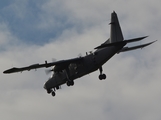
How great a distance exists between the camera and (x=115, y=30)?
79.0 metres

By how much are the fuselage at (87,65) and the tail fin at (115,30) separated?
1992 millimetres

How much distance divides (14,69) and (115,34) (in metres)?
16.2

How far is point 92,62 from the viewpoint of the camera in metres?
79.3

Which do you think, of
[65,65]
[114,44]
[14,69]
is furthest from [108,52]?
[14,69]

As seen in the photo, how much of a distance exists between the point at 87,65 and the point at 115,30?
22.6 feet

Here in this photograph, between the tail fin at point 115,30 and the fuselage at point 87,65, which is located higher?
the tail fin at point 115,30

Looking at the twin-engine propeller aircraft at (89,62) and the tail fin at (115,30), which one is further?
the tail fin at (115,30)

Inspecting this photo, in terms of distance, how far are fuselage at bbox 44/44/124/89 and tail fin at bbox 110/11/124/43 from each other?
1.99 m

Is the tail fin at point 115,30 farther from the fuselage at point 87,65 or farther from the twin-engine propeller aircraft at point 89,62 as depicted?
the fuselage at point 87,65

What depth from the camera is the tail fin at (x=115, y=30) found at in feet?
258

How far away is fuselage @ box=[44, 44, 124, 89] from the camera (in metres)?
77.6

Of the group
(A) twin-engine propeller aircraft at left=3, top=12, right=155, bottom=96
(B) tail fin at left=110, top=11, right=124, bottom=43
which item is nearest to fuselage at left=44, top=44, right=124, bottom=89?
(A) twin-engine propeller aircraft at left=3, top=12, right=155, bottom=96

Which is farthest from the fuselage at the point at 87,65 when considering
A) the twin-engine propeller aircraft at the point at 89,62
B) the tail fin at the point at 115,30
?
the tail fin at the point at 115,30

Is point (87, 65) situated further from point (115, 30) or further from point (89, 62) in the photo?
point (115, 30)
